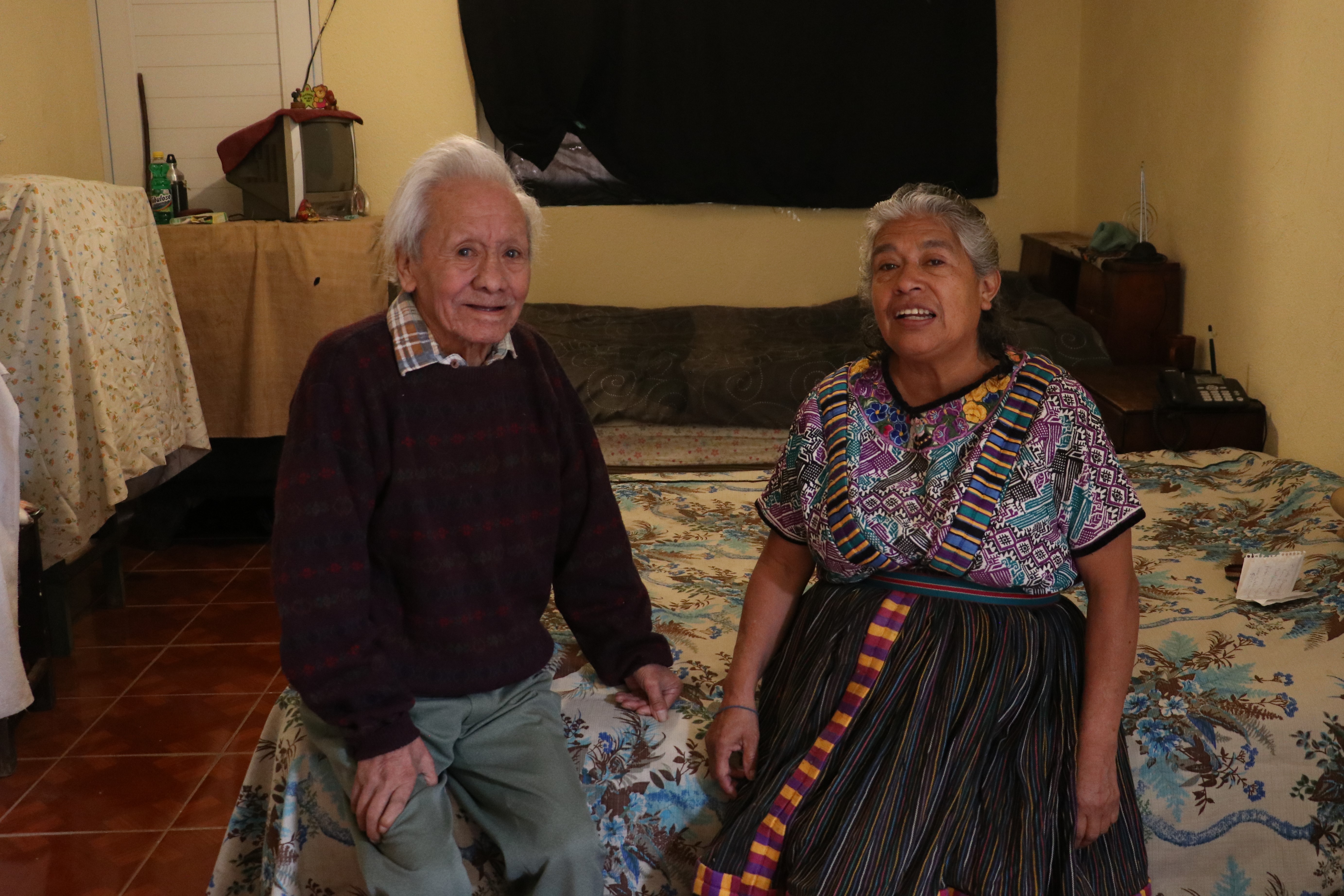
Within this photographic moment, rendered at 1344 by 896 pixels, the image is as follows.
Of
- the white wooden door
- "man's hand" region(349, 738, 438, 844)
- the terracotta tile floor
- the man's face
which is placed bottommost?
the terracotta tile floor

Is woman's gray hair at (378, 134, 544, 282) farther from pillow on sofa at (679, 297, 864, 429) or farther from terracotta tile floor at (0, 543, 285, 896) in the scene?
pillow on sofa at (679, 297, 864, 429)

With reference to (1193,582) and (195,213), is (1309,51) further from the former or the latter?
(195,213)

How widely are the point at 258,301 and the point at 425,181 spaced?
8.33ft

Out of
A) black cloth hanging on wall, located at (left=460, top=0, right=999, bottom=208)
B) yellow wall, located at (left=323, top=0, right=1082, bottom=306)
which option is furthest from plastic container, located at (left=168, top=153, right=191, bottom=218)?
black cloth hanging on wall, located at (left=460, top=0, right=999, bottom=208)

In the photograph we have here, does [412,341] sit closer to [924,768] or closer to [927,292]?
[927,292]

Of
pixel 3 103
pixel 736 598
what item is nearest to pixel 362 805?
pixel 736 598

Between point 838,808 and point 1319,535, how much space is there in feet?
4.44

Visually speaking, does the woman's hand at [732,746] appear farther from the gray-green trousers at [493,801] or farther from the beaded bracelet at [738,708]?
the gray-green trousers at [493,801]

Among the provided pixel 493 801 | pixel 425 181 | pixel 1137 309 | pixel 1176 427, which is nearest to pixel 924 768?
pixel 493 801

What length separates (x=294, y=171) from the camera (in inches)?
163

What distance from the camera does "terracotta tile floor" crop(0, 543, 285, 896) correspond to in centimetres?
214

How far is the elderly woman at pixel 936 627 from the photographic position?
4.58 feet

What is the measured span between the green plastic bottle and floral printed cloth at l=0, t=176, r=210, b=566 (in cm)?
78

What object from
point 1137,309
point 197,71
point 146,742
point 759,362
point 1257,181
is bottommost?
point 146,742
